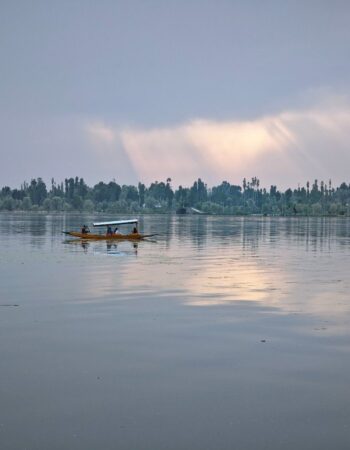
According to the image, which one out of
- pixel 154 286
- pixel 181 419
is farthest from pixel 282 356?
pixel 154 286

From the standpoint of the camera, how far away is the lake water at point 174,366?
12859mm

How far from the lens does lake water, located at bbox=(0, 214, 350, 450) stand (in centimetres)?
1286

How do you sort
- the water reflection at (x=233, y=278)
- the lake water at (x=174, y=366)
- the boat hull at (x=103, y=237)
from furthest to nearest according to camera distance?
the boat hull at (x=103, y=237)
the water reflection at (x=233, y=278)
the lake water at (x=174, y=366)

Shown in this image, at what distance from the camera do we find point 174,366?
1781cm

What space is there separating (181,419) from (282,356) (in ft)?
20.8

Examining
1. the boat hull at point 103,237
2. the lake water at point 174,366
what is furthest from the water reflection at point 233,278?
the boat hull at point 103,237

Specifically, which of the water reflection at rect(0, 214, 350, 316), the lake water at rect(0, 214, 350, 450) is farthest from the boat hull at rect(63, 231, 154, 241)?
the lake water at rect(0, 214, 350, 450)

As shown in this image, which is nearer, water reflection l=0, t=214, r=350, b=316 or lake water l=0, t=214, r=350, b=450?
lake water l=0, t=214, r=350, b=450

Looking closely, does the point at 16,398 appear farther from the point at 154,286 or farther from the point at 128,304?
the point at 154,286

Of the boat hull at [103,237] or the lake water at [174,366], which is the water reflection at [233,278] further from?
the boat hull at [103,237]

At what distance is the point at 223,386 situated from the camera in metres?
15.9

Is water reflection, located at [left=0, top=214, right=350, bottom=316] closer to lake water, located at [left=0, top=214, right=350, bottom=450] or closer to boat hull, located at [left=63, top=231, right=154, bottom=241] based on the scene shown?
lake water, located at [left=0, top=214, right=350, bottom=450]

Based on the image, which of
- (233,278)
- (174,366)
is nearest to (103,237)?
(233,278)

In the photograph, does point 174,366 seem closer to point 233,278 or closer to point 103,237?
point 233,278
